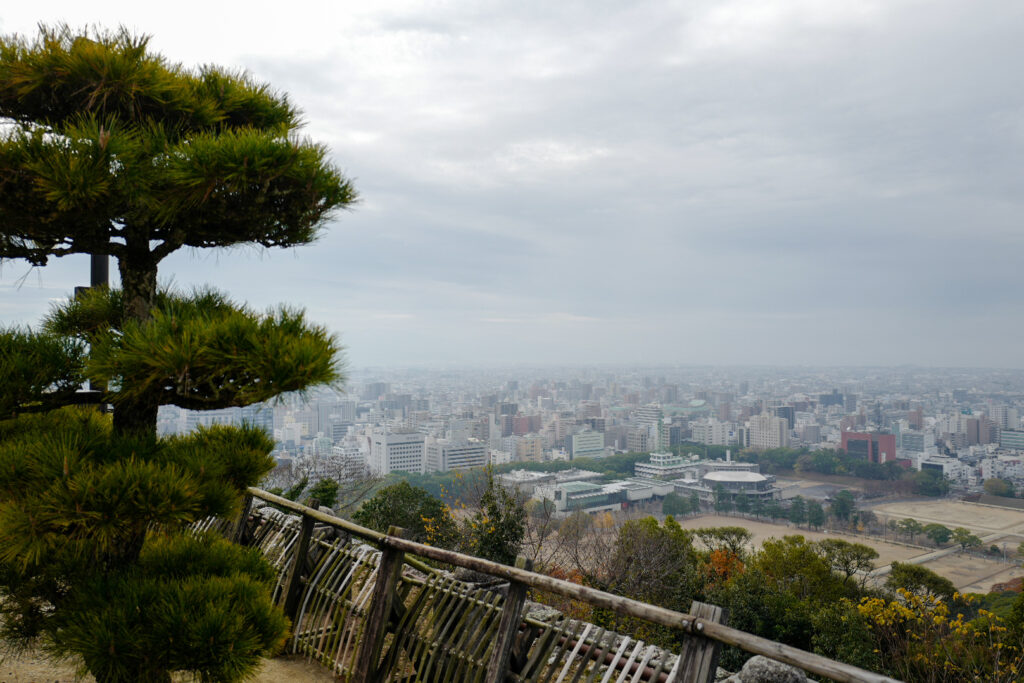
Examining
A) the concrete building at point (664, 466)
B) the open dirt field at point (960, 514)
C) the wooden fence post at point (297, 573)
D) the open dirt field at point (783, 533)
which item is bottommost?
the open dirt field at point (783, 533)

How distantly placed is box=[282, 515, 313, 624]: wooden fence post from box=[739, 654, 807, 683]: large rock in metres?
2.53

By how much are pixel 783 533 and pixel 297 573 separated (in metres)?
22.7

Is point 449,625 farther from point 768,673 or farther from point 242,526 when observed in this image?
point 242,526

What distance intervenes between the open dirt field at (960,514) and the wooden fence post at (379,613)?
23.6m

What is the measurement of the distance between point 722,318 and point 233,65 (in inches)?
2564

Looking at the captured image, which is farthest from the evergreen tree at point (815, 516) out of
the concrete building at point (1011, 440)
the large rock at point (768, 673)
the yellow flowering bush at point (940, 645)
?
the large rock at point (768, 673)

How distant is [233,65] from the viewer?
8.55ft

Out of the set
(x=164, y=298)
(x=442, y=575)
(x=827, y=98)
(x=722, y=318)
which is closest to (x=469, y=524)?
(x=442, y=575)

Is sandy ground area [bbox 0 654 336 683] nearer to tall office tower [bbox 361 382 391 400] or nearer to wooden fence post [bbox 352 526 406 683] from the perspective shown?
wooden fence post [bbox 352 526 406 683]

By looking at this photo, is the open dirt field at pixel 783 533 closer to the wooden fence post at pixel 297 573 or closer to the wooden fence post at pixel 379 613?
the wooden fence post at pixel 297 573

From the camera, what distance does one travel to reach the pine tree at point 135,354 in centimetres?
188

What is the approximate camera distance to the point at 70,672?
3223mm

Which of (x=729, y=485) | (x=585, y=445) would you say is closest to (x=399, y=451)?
(x=585, y=445)

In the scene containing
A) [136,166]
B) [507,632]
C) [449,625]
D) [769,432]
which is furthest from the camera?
[769,432]
